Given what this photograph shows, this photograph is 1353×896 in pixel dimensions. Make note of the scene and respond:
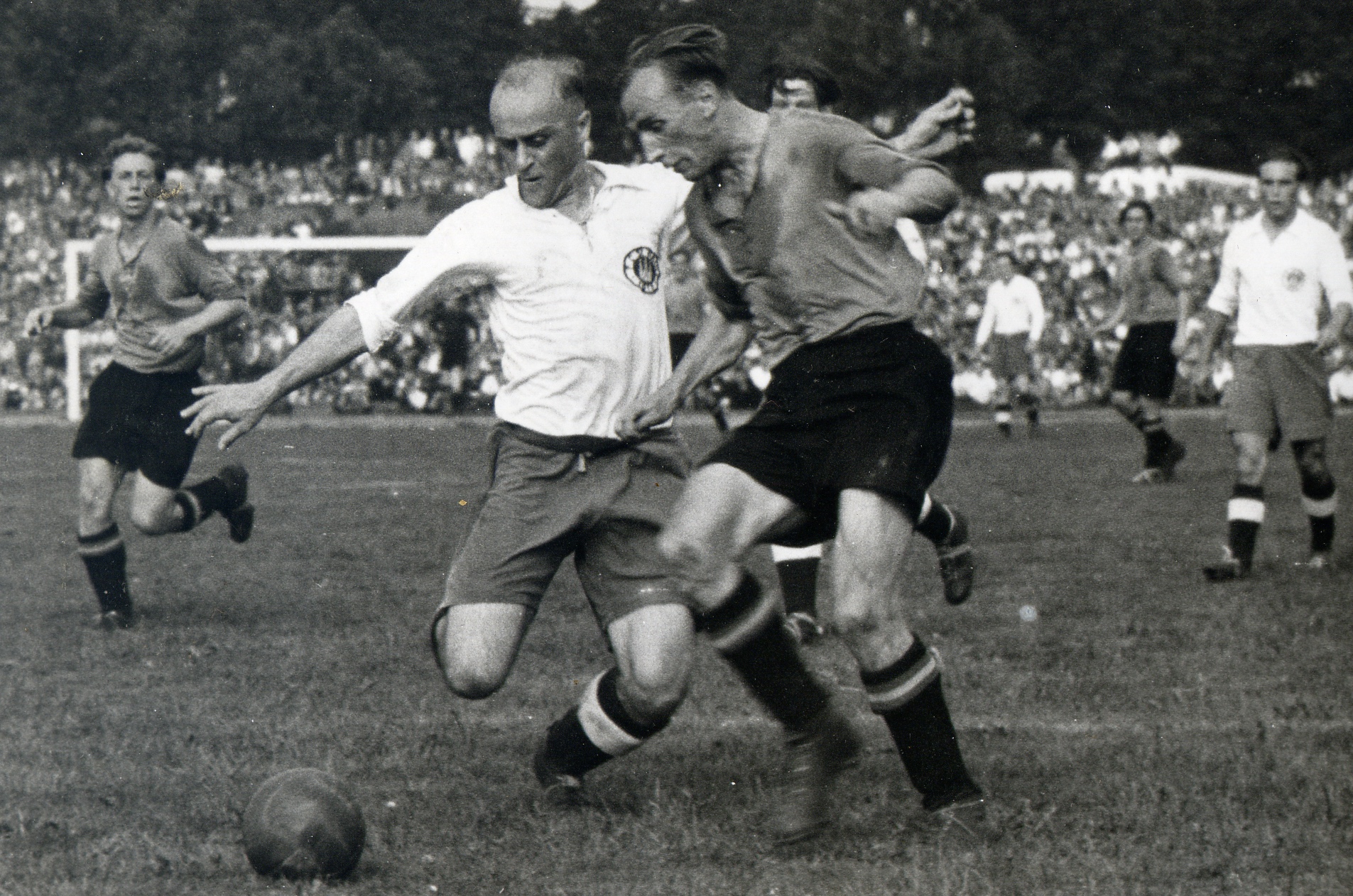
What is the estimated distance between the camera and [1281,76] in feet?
169

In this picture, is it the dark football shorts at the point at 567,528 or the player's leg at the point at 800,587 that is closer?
the dark football shorts at the point at 567,528

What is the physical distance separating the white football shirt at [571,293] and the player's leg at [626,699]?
53cm

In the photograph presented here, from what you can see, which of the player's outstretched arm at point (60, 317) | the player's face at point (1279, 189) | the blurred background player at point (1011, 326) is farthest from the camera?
the blurred background player at point (1011, 326)

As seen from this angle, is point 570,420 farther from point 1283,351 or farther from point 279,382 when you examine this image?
point 1283,351

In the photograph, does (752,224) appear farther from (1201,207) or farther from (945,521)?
(1201,207)

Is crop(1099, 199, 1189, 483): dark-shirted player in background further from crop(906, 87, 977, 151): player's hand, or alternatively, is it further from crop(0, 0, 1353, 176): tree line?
crop(0, 0, 1353, 176): tree line

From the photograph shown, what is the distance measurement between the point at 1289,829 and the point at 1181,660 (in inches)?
101

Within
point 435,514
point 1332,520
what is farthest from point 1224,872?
point 435,514

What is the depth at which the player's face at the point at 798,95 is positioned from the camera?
23.8 ft

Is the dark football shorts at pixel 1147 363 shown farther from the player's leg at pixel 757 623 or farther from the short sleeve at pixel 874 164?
the short sleeve at pixel 874 164

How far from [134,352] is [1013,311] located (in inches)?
538

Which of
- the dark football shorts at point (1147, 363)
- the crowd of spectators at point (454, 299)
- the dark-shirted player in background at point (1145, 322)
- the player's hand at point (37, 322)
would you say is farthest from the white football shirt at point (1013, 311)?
the player's hand at point (37, 322)

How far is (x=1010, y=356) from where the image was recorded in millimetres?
20875

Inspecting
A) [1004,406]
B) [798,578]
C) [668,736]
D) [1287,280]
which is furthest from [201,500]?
[1004,406]
